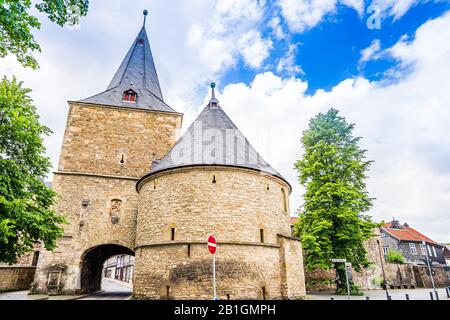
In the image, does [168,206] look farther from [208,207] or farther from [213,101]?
[213,101]

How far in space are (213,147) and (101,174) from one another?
8660mm

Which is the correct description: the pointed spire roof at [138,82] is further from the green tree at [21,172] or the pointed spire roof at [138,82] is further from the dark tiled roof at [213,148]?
the green tree at [21,172]

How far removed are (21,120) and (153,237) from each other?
6598 millimetres

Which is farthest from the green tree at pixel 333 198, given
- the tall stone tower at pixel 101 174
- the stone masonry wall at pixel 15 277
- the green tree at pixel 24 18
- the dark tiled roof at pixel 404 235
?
the dark tiled roof at pixel 404 235

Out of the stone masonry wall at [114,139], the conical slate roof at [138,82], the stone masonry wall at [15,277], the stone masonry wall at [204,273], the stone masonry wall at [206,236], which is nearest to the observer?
the stone masonry wall at [204,273]

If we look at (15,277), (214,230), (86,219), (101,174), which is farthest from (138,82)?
(15,277)

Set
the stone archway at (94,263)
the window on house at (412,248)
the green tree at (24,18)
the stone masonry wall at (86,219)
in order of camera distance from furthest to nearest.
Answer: the window on house at (412,248) → the stone archway at (94,263) → the stone masonry wall at (86,219) → the green tree at (24,18)

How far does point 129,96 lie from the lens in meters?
21.7

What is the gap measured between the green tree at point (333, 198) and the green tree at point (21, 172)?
42.2ft

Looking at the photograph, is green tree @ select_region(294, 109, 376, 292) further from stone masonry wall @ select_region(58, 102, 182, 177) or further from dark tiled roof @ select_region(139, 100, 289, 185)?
stone masonry wall @ select_region(58, 102, 182, 177)

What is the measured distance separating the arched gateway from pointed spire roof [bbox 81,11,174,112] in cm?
28

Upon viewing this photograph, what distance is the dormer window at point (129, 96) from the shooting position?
70.8 ft

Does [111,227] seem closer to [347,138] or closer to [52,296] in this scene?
[52,296]
